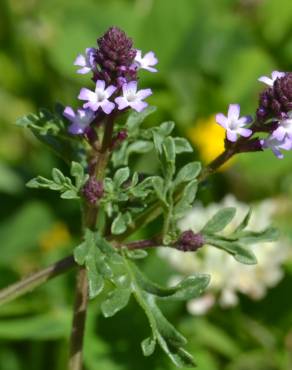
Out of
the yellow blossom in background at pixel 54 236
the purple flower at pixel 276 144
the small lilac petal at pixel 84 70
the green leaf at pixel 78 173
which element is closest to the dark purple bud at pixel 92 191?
the green leaf at pixel 78 173

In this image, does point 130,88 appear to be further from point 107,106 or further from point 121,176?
point 121,176

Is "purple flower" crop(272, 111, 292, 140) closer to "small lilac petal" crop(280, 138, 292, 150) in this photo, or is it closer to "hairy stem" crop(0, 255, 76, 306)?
"small lilac petal" crop(280, 138, 292, 150)

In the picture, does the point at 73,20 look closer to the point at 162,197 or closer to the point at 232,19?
the point at 232,19

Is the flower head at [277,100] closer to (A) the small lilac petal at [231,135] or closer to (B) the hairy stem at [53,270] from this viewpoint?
(A) the small lilac petal at [231,135]

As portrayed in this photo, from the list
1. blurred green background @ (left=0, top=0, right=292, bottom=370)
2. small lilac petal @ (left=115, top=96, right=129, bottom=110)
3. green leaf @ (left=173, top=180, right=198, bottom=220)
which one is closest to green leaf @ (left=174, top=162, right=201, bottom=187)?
green leaf @ (left=173, top=180, right=198, bottom=220)

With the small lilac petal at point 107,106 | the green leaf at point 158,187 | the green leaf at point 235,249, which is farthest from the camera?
the green leaf at point 235,249

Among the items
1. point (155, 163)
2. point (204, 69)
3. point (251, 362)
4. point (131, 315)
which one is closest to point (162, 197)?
point (131, 315)
